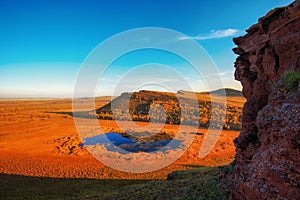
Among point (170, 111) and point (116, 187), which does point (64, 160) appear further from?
point (170, 111)

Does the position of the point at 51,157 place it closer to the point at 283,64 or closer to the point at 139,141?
the point at 139,141

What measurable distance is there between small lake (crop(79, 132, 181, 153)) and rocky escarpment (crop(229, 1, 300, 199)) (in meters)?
11.9

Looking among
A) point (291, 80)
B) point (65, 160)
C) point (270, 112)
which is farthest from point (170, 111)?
point (291, 80)

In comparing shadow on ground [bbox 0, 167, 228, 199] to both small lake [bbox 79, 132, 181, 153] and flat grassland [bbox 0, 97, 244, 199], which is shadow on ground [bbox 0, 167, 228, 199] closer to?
flat grassland [bbox 0, 97, 244, 199]

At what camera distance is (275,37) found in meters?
6.46

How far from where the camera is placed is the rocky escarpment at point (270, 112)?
4.17m

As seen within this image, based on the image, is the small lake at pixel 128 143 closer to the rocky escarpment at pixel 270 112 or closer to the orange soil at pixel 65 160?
the orange soil at pixel 65 160

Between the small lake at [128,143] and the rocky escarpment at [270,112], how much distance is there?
11940 mm

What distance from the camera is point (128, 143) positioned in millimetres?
20375

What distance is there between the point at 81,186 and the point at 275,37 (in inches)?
459

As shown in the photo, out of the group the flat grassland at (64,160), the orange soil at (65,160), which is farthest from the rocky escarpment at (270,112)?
the orange soil at (65,160)

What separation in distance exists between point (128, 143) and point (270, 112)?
16.5 metres

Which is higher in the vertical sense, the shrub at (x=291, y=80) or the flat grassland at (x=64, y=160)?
the shrub at (x=291, y=80)

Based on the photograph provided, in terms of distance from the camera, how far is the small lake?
1864 cm
